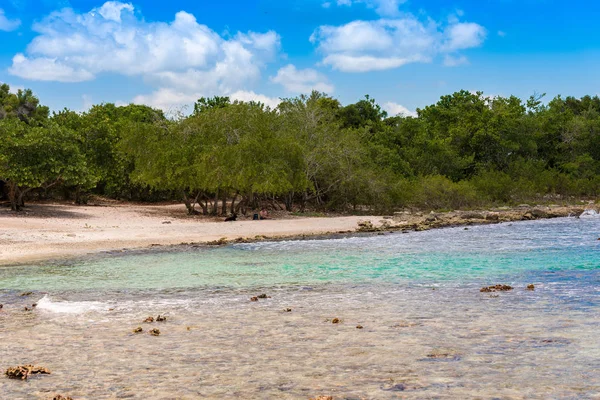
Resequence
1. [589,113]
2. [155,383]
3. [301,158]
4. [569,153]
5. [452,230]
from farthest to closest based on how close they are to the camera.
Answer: [589,113], [569,153], [301,158], [452,230], [155,383]

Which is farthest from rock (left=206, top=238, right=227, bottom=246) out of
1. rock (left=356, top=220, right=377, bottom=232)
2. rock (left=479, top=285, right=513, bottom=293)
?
rock (left=479, top=285, right=513, bottom=293)

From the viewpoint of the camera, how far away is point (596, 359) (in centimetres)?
766

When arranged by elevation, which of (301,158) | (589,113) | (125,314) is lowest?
(125,314)

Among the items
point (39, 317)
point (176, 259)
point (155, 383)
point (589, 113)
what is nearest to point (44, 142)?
point (176, 259)

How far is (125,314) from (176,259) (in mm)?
9705

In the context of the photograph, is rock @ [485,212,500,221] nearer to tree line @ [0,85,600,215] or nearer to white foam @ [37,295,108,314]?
tree line @ [0,85,600,215]

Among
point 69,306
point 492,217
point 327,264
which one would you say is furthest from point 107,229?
point 492,217

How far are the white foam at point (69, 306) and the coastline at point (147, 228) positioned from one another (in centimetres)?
786

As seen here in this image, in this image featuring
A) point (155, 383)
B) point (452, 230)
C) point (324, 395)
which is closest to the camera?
point (324, 395)

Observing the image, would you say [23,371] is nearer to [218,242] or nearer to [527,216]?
[218,242]

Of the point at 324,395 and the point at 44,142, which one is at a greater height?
the point at 44,142

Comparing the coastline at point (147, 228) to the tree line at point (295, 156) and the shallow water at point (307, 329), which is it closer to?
the tree line at point (295, 156)

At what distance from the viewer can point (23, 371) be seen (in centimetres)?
711

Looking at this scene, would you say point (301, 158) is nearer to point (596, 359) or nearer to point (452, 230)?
point (452, 230)
